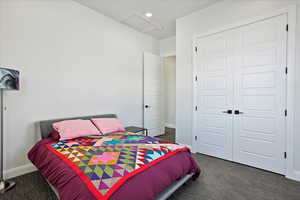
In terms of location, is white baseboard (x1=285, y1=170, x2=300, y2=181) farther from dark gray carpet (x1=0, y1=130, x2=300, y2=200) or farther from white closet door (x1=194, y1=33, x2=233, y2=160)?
white closet door (x1=194, y1=33, x2=233, y2=160)

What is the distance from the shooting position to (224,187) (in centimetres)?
193

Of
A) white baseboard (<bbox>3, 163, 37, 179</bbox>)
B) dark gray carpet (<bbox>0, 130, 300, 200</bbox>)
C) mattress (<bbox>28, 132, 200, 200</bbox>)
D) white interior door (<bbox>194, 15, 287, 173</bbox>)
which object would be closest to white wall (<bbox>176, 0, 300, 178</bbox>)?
white interior door (<bbox>194, 15, 287, 173</bbox>)

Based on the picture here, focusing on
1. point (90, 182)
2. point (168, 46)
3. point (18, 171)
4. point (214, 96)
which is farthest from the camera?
point (168, 46)

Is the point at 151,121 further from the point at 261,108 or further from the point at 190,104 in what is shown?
the point at 261,108

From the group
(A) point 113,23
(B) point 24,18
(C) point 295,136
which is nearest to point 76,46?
(B) point 24,18

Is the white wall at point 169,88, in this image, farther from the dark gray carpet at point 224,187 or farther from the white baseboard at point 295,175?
the white baseboard at point 295,175

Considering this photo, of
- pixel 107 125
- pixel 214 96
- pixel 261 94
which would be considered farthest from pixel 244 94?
pixel 107 125

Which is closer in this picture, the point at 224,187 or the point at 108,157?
the point at 108,157

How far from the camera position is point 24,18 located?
2234mm

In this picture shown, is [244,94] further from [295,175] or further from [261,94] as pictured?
[295,175]

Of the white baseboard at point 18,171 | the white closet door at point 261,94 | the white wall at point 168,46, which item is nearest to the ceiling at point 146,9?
the white wall at point 168,46

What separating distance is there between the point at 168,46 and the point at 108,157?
3.87 metres

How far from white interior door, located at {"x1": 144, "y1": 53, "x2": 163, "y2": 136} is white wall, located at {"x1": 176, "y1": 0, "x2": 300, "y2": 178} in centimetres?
103

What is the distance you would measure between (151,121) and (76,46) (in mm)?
2684
